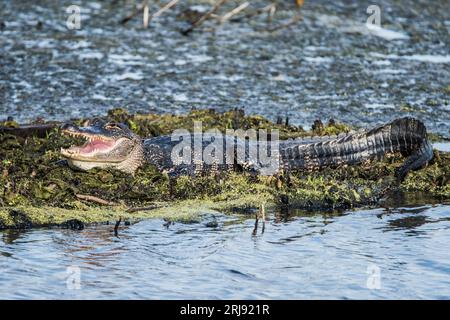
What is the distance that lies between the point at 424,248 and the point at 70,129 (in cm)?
338

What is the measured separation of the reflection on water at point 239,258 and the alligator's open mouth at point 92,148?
4.31 ft

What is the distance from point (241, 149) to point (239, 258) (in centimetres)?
239

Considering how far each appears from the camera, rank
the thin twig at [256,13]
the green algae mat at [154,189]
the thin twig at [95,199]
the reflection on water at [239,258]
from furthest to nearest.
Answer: the thin twig at [256,13], the thin twig at [95,199], the green algae mat at [154,189], the reflection on water at [239,258]

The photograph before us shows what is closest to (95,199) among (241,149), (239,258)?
(239,258)

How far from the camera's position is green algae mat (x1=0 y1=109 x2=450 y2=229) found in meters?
8.29

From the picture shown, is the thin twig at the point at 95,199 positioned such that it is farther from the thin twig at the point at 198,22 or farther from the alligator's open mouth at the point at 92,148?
the thin twig at the point at 198,22

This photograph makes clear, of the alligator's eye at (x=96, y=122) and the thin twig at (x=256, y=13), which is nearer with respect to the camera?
the alligator's eye at (x=96, y=122)

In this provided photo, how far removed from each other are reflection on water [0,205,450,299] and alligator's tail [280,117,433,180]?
1225 mm

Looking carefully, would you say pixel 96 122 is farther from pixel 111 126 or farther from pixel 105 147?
pixel 105 147

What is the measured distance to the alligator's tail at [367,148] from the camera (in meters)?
9.70

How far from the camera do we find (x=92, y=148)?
9406 mm

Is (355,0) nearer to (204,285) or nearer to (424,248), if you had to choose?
(424,248)

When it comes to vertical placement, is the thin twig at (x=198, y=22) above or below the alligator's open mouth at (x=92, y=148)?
above

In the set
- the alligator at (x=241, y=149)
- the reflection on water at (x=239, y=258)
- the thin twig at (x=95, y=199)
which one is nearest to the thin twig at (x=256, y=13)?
the alligator at (x=241, y=149)
